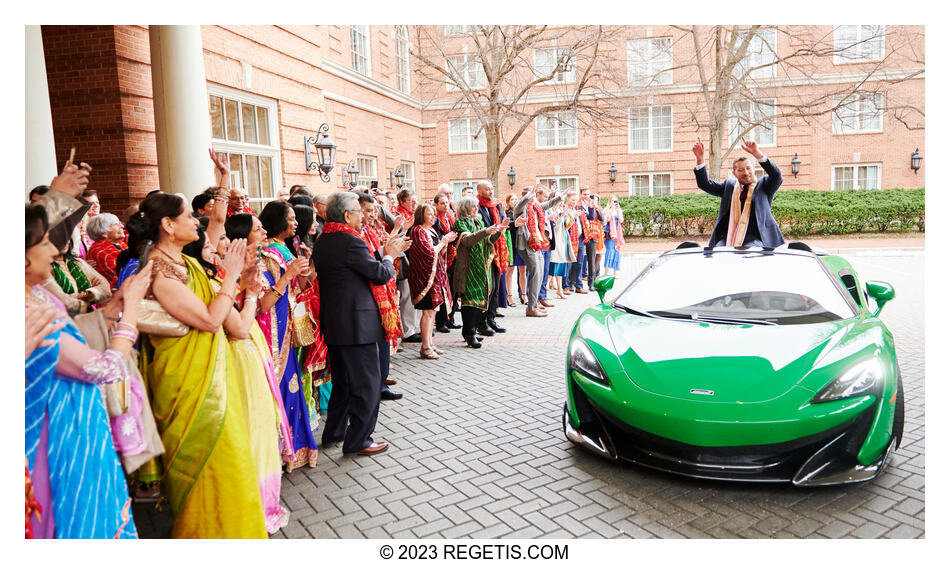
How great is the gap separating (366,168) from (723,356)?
18.4 metres

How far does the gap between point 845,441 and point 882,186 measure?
2908 cm

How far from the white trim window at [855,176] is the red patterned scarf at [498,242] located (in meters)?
24.0

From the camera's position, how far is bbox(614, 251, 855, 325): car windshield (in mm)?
4469

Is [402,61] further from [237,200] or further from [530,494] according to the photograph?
[530,494]

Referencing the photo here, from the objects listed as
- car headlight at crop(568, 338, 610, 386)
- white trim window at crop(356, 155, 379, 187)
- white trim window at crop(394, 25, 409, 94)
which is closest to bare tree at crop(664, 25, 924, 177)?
white trim window at crop(394, 25, 409, 94)

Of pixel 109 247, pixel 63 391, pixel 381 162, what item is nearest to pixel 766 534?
pixel 63 391

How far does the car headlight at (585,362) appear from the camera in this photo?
13.5ft

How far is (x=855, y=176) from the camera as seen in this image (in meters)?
28.1

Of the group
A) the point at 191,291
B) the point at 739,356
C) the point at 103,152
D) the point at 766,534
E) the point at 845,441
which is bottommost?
the point at 766,534

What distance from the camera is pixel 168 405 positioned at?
3111 millimetres

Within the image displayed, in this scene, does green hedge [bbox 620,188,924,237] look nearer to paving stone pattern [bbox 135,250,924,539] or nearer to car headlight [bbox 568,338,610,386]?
paving stone pattern [bbox 135,250,924,539]

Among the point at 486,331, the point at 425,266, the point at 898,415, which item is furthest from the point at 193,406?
the point at 486,331

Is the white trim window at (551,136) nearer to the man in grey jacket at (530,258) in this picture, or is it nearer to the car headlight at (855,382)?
the man in grey jacket at (530,258)
